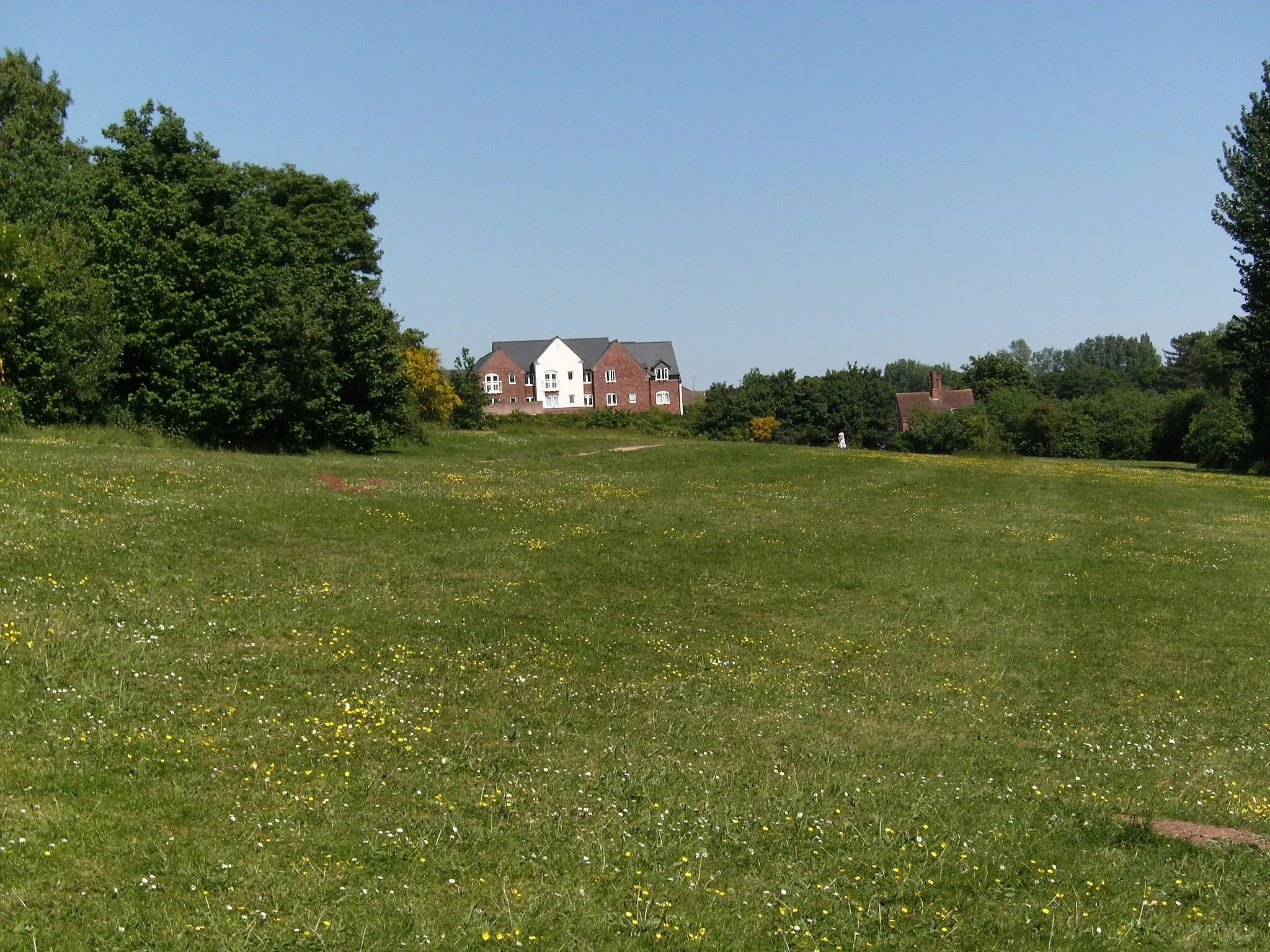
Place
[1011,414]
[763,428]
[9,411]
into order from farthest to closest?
1. [1011,414]
2. [763,428]
3. [9,411]

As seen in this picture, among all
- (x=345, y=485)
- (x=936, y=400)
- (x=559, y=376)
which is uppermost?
(x=559, y=376)

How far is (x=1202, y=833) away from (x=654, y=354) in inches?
4666

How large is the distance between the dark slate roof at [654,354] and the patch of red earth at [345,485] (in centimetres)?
9742

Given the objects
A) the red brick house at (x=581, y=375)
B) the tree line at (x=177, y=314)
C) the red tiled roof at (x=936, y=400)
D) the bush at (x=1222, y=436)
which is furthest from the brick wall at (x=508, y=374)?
the tree line at (x=177, y=314)

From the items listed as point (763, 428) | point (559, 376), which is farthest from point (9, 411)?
point (559, 376)

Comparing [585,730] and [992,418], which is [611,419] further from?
[585,730]

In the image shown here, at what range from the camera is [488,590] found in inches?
681

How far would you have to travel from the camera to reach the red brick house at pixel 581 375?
122 m

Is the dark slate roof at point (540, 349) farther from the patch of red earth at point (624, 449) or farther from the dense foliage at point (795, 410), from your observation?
the patch of red earth at point (624, 449)

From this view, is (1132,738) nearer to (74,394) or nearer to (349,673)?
(349,673)

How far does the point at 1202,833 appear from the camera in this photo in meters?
9.38

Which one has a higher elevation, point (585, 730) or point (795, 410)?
point (795, 410)

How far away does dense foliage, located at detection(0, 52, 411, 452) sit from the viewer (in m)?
36.7

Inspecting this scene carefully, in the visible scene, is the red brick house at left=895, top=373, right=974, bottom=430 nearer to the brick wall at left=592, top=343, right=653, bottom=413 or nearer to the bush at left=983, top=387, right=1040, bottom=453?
the bush at left=983, top=387, right=1040, bottom=453
